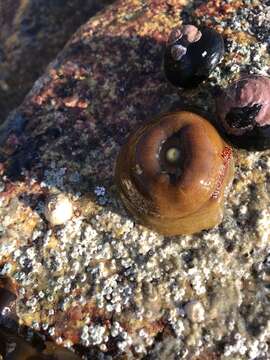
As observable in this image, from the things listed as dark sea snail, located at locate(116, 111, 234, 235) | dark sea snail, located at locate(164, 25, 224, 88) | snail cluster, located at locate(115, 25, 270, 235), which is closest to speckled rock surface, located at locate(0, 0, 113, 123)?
dark sea snail, located at locate(164, 25, 224, 88)

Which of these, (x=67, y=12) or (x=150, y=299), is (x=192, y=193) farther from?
(x=67, y=12)

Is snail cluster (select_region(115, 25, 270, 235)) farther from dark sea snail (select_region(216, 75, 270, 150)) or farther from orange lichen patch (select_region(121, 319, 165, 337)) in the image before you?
orange lichen patch (select_region(121, 319, 165, 337))

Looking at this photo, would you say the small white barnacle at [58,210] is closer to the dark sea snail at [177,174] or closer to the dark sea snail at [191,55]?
the dark sea snail at [177,174]

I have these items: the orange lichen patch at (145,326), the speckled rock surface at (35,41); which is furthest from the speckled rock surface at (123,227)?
the speckled rock surface at (35,41)

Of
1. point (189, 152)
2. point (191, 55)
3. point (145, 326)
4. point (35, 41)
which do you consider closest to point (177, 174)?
point (189, 152)

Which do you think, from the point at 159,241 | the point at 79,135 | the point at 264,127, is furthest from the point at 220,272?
the point at 79,135

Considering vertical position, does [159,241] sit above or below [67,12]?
below

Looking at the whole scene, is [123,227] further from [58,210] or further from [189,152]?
[189,152]
